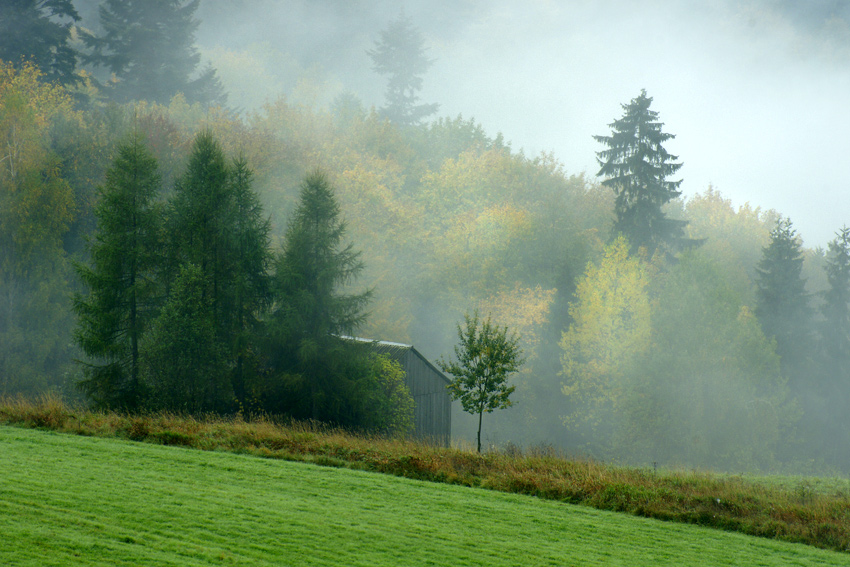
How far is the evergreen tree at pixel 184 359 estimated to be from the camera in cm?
2289

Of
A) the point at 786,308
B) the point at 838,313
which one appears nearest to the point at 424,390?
the point at 786,308

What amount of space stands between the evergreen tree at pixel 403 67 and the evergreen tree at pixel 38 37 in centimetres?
3777

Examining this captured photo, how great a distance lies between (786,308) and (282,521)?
47.0 m

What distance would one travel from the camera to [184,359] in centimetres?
2317

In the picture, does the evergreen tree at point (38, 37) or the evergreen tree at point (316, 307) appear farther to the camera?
the evergreen tree at point (38, 37)

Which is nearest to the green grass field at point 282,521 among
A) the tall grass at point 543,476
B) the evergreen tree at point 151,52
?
the tall grass at point 543,476

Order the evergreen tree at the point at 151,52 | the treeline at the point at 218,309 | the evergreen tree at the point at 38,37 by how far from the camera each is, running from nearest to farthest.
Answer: the treeline at the point at 218,309 < the evergreen tree at the point at 38,37 < the evergreen tree at the point at 151,52

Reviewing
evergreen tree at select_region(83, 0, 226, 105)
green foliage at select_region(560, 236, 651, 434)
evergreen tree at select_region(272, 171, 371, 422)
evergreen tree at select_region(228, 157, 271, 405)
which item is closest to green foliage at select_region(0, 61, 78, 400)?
evergreen tree at select_region(228, 157, 271, 405)

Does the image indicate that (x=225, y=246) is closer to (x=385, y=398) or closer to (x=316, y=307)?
(x=316, y=307)

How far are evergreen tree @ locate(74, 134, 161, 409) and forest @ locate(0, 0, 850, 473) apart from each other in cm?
9

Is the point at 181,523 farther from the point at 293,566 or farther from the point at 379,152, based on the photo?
the point at 379,152

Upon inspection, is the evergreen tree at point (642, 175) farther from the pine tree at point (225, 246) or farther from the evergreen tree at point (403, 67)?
the evergreen tree at point (403, 67)

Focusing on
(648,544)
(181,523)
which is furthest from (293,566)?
(648,544)

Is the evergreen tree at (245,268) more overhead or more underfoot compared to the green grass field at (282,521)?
more overhead
